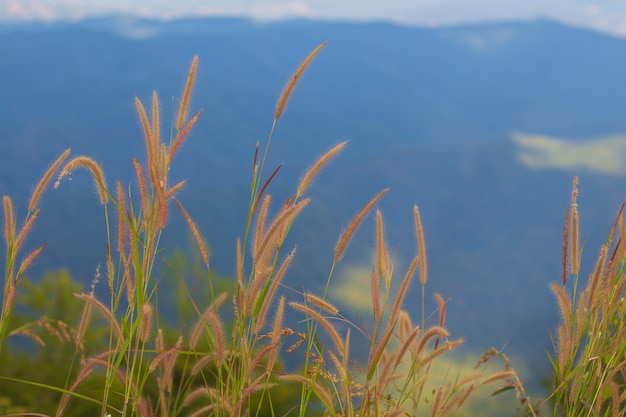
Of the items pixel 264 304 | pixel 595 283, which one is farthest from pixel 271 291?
pixel 595 283

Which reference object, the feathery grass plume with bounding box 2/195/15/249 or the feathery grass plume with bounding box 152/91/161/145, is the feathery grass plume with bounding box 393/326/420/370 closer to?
the feathery grass plume with bounding box 152/91/161/145

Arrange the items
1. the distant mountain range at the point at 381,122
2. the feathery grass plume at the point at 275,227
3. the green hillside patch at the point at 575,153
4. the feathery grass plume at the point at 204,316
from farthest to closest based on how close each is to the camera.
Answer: the green hillside patch at the point at 575,153 < the distant mountain range at the point at 381,122 < the feathery grass plume at the point at 204,316 < the feathery grass plume at the point at 275,227

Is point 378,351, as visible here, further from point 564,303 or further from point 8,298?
point 8,298

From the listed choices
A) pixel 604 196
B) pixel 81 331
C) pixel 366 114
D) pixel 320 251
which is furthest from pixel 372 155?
pixel 81 331

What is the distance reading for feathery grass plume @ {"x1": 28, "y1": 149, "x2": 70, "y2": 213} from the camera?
92 centimetres

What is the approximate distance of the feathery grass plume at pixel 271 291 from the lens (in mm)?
880

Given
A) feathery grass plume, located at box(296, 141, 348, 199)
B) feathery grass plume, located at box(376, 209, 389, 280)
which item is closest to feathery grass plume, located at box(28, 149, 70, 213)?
feathery grass plume, located at box(296, 141, 348, 199)

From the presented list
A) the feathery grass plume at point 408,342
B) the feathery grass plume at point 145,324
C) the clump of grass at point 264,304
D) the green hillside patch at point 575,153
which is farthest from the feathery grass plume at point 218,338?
the green hillside patch at point 575,153

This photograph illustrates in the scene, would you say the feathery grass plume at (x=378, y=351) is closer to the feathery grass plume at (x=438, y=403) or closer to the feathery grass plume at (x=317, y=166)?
the feathery grass plume at (x=438, y=403)

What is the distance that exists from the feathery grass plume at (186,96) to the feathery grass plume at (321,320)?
273 millimetres

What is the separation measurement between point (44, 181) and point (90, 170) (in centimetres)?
9

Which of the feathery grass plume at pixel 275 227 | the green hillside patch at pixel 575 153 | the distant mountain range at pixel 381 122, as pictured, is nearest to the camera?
the feathery grass plume at pixel 275 227

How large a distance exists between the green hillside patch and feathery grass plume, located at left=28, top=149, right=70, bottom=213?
27.3 metres

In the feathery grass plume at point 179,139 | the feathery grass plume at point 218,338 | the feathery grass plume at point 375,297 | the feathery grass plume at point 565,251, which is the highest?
the feathery grass plume at point 179,139
